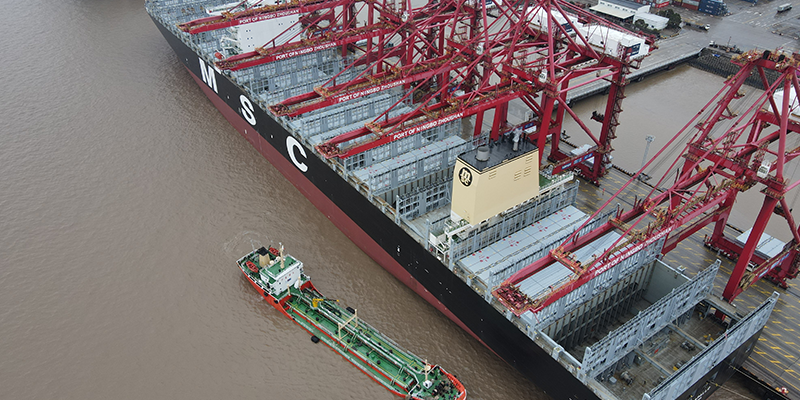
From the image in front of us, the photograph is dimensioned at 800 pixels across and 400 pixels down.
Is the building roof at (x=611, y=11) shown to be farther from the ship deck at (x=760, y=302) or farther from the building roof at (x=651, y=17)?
the ship deck at (x=760, y=302)

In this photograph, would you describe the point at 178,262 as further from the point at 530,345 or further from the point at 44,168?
the point at 530,345

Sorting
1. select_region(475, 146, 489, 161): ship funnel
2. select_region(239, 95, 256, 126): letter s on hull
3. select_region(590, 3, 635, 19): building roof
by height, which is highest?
select_region(475, 146, 489, 161): ship funnel

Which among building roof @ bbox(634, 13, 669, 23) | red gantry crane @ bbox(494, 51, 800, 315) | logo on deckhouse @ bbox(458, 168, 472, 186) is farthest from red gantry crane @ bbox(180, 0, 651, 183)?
building roof @ bbox(634, 13, 669, 23)

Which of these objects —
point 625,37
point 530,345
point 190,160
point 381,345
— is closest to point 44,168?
point 190,160

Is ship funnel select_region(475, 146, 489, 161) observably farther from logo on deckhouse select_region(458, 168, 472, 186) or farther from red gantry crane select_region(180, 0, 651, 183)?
red gantry crane select_region(180, 0, 651, 183)

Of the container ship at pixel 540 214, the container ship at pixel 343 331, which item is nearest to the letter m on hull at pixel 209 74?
the container ship at pixel 540 214

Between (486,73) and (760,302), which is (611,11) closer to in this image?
(486,73)

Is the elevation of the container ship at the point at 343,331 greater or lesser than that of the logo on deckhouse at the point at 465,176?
lesser

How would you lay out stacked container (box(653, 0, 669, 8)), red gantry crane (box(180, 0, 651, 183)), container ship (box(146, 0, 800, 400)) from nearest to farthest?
container ship (box(146, 0, 800, 400)) < red gantry crane (box(180, 0, 651, 183)) < stacked container (box(653, 0, 669, 8))
